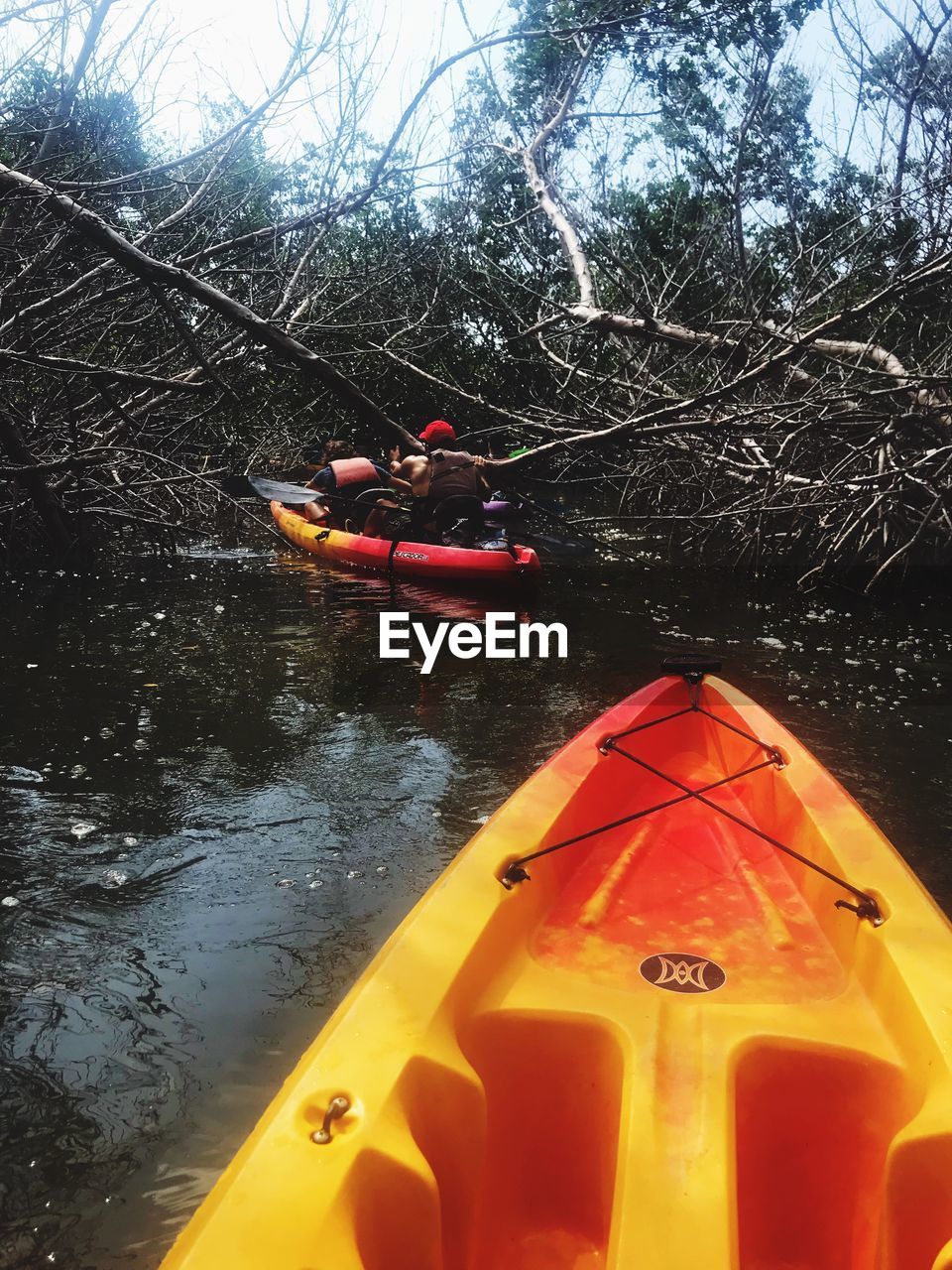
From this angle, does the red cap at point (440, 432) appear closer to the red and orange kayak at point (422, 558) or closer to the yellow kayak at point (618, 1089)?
the red and orange kayak at point (422, 558)

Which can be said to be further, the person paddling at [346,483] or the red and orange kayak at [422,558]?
the person paddling at [346,483]

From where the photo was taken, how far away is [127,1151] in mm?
2158

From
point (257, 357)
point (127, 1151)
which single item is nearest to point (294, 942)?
point (127, 1151)

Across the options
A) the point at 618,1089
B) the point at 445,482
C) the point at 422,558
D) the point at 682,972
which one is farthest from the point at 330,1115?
the point at 445,482

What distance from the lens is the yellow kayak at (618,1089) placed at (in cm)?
150

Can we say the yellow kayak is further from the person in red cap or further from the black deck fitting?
the person in red cap

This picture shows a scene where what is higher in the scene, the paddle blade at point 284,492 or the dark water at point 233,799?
the paddle blade at point 284,492

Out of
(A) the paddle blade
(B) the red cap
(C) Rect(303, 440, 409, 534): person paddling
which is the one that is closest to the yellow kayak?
(A) the paddle blade

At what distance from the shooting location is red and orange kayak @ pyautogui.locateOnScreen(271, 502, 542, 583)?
8.31 meters

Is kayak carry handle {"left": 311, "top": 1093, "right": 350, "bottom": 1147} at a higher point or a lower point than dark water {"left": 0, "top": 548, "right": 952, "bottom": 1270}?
higher

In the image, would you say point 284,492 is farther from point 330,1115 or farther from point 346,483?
point 330,1115

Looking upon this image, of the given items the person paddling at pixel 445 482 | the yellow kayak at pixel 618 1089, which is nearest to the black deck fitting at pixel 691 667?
the yellow kayak at pixel 618 1089

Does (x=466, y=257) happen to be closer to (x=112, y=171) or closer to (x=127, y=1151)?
(x=112, y=171)

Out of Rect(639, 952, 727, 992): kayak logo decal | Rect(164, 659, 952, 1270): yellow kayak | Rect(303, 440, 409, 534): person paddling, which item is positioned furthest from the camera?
Rect(303, 440, 409, 534): person paddling
